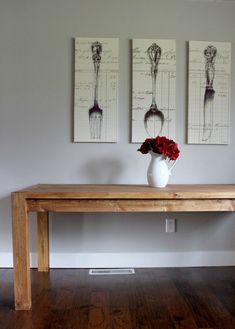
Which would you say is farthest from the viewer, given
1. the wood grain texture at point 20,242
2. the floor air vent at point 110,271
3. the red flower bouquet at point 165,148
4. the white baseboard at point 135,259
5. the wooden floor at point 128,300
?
the white baseboard at point 135,259

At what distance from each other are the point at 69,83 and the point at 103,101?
320mm

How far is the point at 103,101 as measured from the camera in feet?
7.21

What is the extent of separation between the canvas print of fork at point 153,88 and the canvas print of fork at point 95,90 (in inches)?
6.9

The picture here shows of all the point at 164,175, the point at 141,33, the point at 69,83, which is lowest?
the point at 164,175

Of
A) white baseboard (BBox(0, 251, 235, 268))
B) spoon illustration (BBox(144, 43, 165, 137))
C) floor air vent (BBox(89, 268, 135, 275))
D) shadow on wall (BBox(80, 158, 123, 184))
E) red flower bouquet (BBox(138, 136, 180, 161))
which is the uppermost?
spoon illustration (BBox(144, 43, 165, 137))

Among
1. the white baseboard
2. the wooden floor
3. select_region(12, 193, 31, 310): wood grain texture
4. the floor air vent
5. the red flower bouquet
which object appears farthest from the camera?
the white baseboard

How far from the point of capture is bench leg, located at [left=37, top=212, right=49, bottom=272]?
6.96 ft

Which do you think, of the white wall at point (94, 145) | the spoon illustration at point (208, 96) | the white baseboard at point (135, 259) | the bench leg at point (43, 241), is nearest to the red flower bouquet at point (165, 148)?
the white wall at point (94, 145)

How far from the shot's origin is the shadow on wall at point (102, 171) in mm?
2217

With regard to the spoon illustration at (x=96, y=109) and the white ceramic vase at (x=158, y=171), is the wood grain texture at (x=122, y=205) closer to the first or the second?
the white ceramic vase at (x=158, y=171)

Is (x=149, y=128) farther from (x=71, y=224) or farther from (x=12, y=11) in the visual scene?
(x=12, y=11)

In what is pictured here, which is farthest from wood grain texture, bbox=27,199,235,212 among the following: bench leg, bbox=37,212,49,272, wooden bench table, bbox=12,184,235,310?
bench leg, bbox=37,212,49,272

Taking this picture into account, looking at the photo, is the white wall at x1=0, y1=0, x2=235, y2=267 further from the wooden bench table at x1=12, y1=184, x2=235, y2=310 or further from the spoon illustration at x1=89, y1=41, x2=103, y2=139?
the wooden bench table at x1=12, y1=184, x2=235, y2=310

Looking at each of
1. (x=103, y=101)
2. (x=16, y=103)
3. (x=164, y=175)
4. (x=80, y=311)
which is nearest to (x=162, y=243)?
(x=164, y=175)
